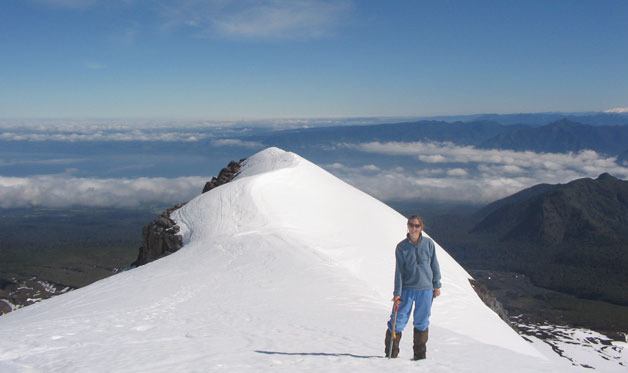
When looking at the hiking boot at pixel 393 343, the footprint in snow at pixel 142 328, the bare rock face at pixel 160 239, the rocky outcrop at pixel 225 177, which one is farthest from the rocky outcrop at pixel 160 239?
the hiking boot at pixel 393 343

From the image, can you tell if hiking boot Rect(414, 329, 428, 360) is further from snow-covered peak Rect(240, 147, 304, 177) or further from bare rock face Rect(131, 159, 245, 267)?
snow-covered peak Rect(240, 147, 304, 177)

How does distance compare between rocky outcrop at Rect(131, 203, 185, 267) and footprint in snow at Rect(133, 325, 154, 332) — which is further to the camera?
rocky outcrop at Rect(131, 203, 185, 267)

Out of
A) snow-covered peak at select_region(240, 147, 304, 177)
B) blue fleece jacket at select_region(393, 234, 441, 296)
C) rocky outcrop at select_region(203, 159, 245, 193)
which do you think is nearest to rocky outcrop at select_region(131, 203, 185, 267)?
rocky outcrop at select_region(203, 159, 245, 193)

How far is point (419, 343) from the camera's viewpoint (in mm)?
13258

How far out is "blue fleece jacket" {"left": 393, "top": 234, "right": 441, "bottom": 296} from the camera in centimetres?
1285

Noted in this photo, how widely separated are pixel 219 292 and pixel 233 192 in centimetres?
2012

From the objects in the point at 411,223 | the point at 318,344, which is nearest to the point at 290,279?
the point at 318,344

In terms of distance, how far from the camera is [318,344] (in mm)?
15023

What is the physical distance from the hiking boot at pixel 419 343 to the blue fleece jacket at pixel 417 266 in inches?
50.1

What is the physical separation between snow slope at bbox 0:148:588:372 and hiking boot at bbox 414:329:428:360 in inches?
16.6

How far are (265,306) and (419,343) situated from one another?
29.5 ft

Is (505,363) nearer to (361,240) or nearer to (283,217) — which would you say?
(361,240)

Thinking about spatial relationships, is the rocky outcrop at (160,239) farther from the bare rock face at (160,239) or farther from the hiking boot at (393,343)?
the hiking boot at (393,343)

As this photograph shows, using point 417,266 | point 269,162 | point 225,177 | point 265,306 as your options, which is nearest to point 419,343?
point 417,266
